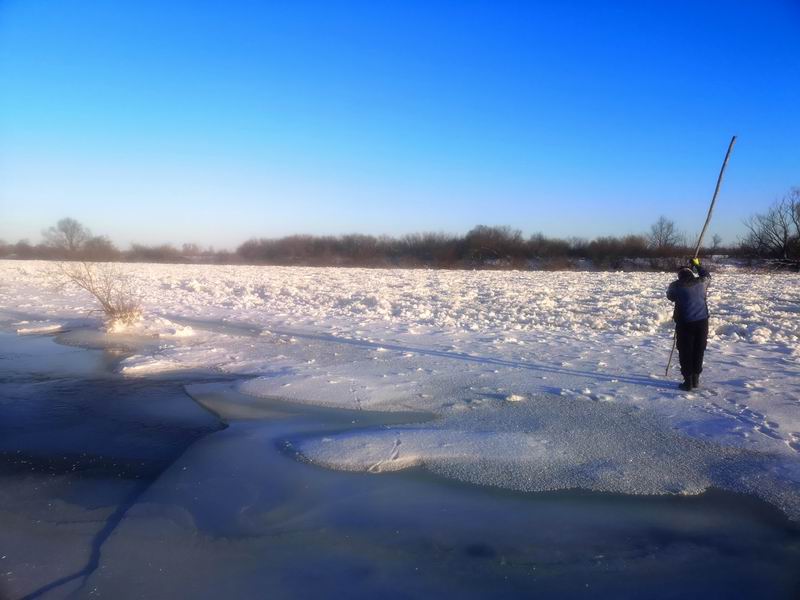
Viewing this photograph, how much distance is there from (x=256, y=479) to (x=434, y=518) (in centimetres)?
157

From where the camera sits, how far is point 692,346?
626 cm

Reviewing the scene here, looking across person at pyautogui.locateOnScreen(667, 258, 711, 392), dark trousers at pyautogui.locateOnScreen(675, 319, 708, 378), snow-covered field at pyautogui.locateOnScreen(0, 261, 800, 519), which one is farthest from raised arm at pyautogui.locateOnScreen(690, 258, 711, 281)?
snow-covered field at pyautogui.locateOnScreen(0, 261, 800, 519)

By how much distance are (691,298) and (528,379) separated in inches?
→ 88.0

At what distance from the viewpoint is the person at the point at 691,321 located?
20.6 feet

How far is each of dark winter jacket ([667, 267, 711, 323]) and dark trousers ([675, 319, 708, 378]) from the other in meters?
0.08

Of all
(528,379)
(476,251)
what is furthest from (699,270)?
(476,251)

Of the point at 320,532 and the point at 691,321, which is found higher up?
the point at 691,321

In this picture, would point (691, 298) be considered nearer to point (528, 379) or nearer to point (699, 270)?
point (699, 270)

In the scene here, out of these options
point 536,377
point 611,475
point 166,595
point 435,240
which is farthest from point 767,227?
point 166,595

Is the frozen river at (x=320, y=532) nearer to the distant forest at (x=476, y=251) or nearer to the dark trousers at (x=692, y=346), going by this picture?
the dark trousers at (x=692, y=346)

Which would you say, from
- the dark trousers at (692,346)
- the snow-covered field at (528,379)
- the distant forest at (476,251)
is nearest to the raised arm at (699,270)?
the dark trousers at (692,346)

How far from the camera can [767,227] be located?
37250 mm

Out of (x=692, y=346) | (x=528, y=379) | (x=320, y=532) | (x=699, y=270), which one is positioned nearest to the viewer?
(x=320, y=532)

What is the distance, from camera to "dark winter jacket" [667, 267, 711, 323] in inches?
248
